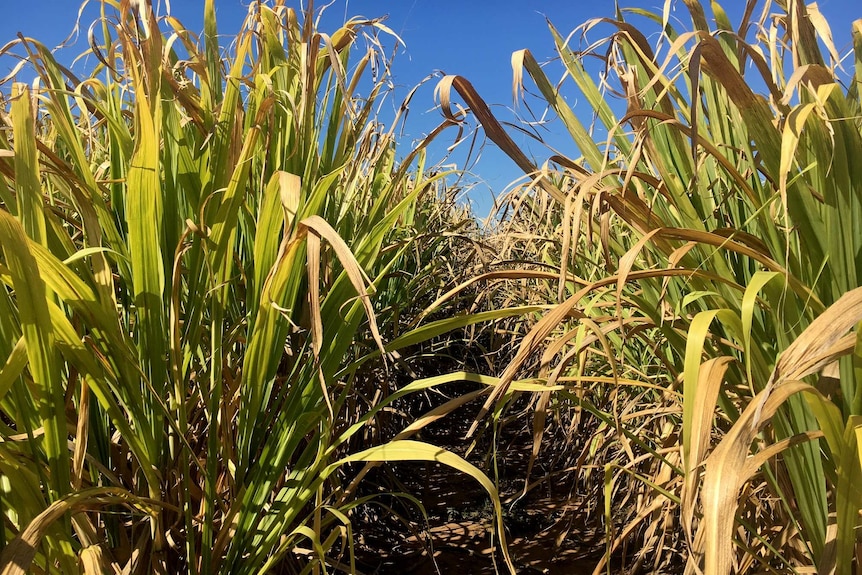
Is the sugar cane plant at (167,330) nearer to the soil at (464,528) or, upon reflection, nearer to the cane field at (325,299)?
the cane field at (325,299)

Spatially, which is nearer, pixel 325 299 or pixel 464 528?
pixel 325 299

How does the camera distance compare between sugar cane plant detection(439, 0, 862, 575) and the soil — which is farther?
the soil

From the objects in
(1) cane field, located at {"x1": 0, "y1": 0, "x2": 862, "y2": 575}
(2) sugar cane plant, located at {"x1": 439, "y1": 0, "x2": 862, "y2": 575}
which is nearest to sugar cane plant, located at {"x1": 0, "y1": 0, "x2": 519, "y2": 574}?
(1) cane field, located at {"x1": 0, "y1": 0, "x2": 862, "y2": 575}

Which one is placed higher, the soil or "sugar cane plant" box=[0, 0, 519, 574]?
"sugar cane plant" box=[0, 0, 519, 574]

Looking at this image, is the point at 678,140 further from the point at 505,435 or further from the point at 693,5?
the point at 505,435

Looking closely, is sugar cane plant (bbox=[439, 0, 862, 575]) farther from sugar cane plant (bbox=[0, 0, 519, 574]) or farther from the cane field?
sugar cane plant (bbox=[0, 0, 519, 574])

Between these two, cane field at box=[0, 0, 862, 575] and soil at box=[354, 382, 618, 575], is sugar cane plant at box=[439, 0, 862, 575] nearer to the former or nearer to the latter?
cane field at box=[0, 0, 862, 575]

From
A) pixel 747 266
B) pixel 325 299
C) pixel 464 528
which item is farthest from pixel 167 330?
pixel 464 528

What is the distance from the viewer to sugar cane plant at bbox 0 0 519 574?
63 centimetres

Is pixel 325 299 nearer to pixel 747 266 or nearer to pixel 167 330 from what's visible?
pixel 167 330

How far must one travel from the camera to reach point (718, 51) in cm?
63

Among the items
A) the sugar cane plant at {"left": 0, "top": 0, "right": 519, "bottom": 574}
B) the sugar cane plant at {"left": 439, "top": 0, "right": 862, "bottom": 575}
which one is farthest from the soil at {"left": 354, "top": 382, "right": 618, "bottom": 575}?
the sugar cane plant at {"left": 439, "top": 0, "right": 862, "bottom": 575}

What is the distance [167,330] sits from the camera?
2.77ft

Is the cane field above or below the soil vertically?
above
